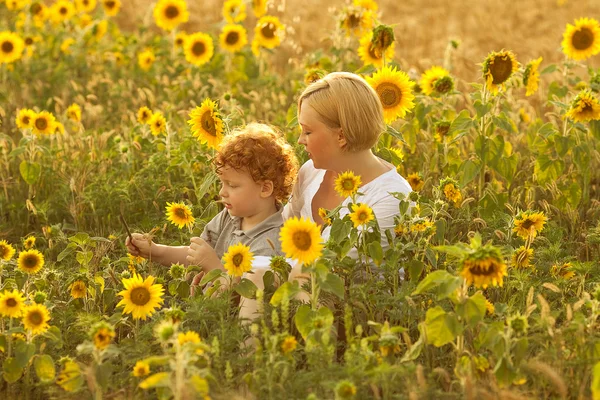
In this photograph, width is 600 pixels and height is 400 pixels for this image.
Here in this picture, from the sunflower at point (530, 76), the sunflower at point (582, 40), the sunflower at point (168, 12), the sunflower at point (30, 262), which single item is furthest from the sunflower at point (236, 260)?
the sunflower at point (168, 12)

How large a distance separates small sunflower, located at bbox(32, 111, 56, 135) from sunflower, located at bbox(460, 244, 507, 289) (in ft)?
10.3

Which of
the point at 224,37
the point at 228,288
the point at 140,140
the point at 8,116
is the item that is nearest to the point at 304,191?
the point at 228,288

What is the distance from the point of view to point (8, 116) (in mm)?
7645

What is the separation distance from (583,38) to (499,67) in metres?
1.29

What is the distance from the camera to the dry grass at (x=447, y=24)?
9414 millimetres

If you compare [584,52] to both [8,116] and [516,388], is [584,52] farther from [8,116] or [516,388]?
[8,116]

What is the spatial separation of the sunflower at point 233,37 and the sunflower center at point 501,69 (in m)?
2.99

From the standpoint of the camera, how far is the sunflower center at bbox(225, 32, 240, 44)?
24.8 feet

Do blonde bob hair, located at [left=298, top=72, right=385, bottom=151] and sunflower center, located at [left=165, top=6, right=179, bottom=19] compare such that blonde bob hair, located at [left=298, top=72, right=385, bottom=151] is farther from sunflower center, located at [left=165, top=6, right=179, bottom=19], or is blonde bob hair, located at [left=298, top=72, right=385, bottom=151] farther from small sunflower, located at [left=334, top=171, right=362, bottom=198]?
sunflower center, located at [left=165, top=6, right=179, bottom=19]

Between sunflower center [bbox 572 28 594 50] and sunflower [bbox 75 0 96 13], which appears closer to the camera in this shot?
sunflower center [bbox 572 28 594 50]

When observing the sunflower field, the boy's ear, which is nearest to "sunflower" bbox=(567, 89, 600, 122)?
the sunflower field

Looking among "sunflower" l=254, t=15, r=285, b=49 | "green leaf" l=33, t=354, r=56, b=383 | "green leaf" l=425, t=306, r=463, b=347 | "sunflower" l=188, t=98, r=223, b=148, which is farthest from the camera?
"sunflower" l=254, t=15, r=285, b=49

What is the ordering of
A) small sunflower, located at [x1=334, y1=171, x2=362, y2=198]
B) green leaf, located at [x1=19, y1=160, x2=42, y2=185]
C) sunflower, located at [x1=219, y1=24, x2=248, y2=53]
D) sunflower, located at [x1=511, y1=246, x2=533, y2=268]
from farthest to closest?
sunflower, located at [x1=219, y1=24, x2=248, y2=53]
green leaf, located at [x1=19, y1=160, x2=42, y2=185]
sunflower, located at [x1=511, y1=246, x2=533, y2=268]
small sunflower, located at [x1=334, y1=171, x2=362, y2=198]

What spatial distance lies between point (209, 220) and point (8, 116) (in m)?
3.30
